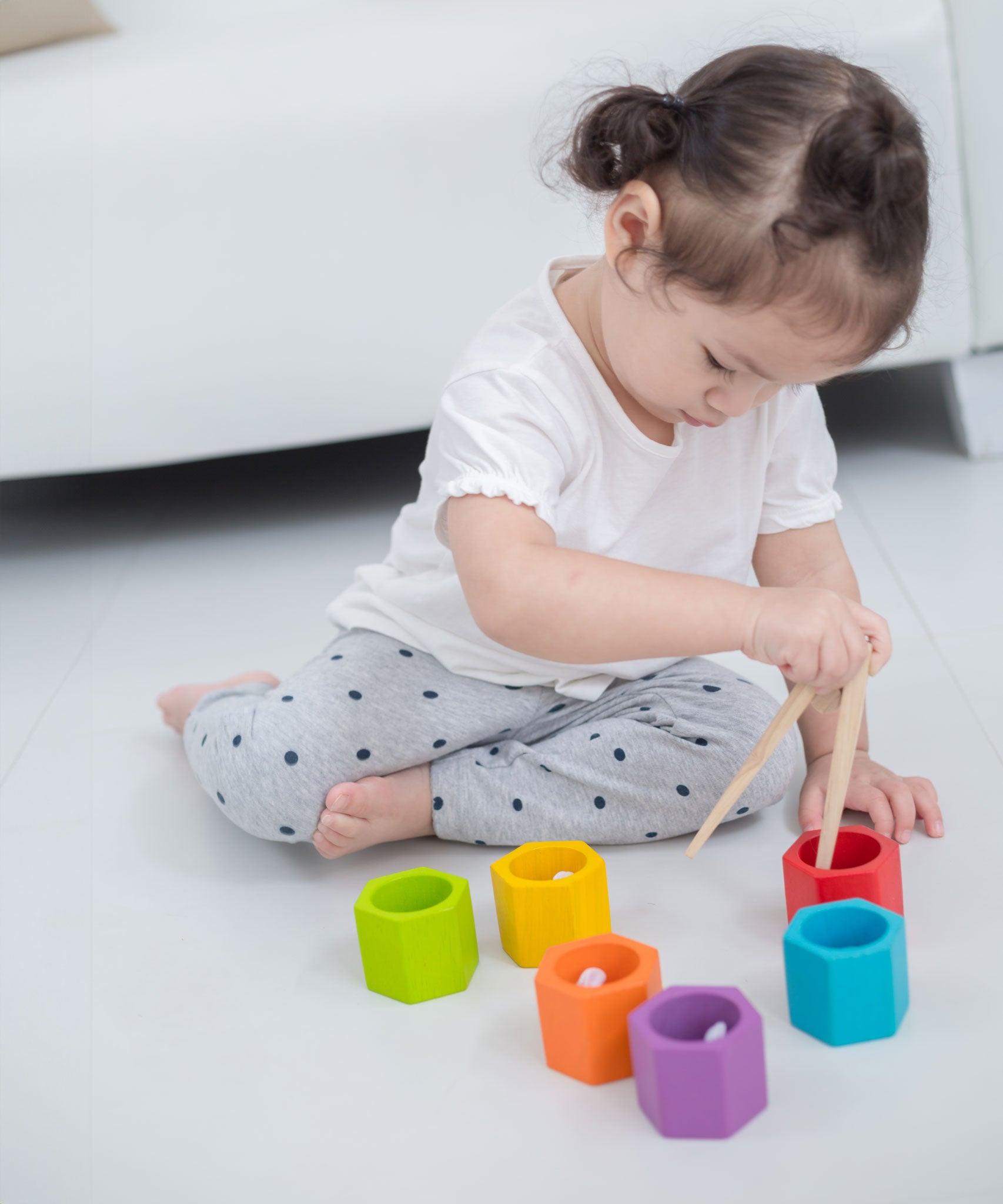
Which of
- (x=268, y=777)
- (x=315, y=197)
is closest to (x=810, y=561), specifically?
(x=268, y=777)

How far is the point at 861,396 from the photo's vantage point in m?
1.67

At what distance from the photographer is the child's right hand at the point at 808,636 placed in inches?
23.5

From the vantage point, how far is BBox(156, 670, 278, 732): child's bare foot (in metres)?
0.96

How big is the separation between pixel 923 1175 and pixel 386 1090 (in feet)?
0.77

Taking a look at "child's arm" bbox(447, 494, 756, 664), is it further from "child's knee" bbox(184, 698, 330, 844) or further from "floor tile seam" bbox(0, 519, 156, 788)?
"floor tile seam" bbox(0, 519, 156, 788)

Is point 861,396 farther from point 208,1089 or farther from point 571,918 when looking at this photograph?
point 208,1089

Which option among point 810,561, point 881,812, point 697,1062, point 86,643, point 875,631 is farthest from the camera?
point 86,643

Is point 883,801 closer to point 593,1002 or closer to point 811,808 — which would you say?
point 811,808

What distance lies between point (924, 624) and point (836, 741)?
40 cm

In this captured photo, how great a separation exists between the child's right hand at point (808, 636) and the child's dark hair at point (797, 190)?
124 millimetres

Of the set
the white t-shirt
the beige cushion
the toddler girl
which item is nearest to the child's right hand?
the toddler girl

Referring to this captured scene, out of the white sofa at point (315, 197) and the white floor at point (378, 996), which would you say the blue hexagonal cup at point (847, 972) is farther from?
the white sofa at point (315, 197)

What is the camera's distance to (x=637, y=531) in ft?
2.60

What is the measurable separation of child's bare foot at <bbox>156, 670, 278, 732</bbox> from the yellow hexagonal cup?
364 mm
